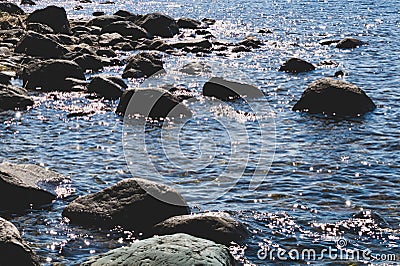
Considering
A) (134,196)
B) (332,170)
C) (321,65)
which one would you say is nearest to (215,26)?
(321,65)

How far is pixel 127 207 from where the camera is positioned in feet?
46.5

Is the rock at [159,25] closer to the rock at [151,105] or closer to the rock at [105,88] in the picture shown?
the rock at [105,88]

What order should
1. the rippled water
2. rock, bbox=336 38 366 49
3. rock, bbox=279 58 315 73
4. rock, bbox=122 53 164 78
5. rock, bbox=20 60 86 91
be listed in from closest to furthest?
the rippled water → rock, bbox=20 60 86 91 → rock, bbox=122 53 164 78 → rock, bbox=279 58 315 73 → rock, bbox=336 38 366 49

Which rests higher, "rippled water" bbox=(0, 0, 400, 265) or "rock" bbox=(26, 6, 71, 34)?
"rock" bbox=(26, 6, 71, 34)

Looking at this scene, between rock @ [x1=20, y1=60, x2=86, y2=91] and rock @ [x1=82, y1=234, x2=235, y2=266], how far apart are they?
61.5ft

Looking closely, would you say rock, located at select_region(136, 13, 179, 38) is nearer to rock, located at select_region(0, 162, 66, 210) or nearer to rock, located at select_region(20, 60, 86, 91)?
rock, located at select_region(20, 60, 86, 91)

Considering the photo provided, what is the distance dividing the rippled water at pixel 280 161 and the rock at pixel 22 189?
0.43 m

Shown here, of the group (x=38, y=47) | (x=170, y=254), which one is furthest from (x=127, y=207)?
(x=38, y=47)

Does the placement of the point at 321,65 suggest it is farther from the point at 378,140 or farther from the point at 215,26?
the point at 215,26

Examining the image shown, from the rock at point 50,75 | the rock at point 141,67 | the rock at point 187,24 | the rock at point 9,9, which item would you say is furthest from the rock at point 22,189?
the rock at point 9,9

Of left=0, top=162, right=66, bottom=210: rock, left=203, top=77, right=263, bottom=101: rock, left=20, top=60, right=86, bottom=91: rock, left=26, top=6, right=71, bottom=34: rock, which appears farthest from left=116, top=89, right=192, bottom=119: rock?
left=26, top=6, right=71, bottom=34: rock

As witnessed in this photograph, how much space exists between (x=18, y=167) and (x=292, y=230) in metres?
7.63

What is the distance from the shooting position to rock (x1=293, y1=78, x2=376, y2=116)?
24.2 m

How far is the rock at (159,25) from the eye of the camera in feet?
159
